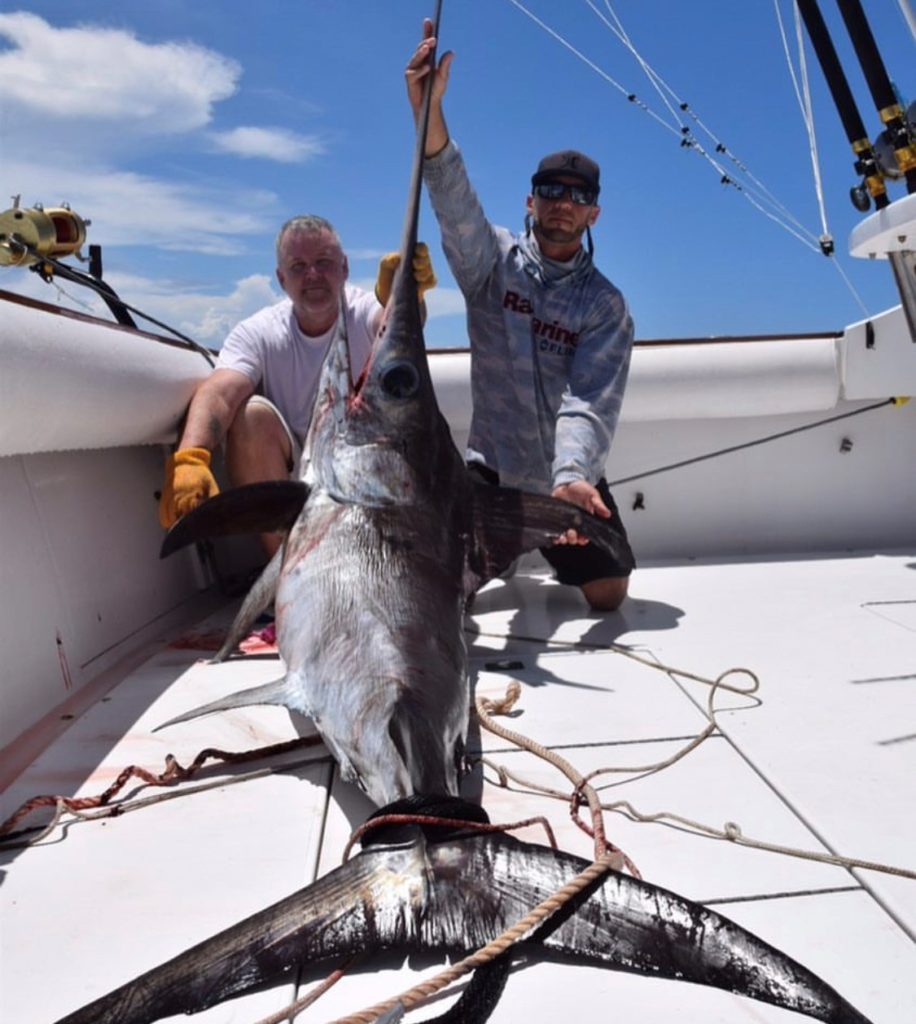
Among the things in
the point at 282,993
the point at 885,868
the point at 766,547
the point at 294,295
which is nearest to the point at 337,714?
the point at 282,993

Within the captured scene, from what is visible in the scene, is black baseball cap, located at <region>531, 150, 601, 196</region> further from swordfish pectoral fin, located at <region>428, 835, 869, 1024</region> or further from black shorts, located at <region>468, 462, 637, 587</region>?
swordfish pectoral fin, located at <region>428, 835, 869, 1024</region>

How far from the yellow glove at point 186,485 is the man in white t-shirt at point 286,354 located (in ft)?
0.84

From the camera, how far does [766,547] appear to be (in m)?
4.19

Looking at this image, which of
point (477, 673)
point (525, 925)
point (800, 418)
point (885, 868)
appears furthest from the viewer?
point (800, 418)

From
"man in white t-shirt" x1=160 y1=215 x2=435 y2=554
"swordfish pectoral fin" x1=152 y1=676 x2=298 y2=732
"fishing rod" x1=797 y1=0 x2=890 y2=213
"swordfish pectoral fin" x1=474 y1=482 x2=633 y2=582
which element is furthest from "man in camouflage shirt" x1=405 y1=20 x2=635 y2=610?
"swordfish pectoral fin" x1=152 y1=676 x2=298 y2=732

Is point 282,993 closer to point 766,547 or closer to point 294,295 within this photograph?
point 294,295

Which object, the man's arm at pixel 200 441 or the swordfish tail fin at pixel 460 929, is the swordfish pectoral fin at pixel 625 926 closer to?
the swordfish tail fin at pixel 460 929

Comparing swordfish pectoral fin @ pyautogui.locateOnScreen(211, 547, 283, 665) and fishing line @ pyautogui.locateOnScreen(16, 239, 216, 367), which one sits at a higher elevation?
fishing line @ pyautogui.locateOnScreen(16, 239, 216, 367)

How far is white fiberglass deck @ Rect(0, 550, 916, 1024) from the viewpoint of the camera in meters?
1.17

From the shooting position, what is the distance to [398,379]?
232 centimetres

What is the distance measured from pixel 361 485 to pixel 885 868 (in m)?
1.40

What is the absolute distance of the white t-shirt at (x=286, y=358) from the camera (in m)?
3.36

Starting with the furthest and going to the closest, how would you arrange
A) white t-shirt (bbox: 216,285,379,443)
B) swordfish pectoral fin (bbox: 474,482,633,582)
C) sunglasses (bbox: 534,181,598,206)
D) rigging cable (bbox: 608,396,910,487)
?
rigging cable (bbox: 608,396,910,487)
white t-shirt (bbox: 216,285,379,443)
sunglasses (bbox: 534,181,598,206)
swordfish pectoral fin (bbox: 474,482,633,582)

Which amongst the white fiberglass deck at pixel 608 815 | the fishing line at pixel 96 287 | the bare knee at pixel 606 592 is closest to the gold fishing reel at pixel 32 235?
the fishing line at pixel 96 287
